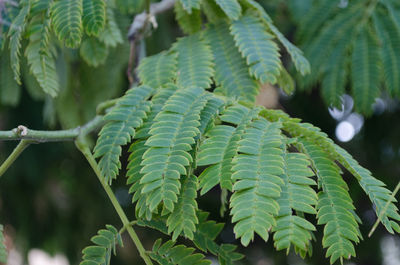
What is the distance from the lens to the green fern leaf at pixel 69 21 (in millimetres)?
1030

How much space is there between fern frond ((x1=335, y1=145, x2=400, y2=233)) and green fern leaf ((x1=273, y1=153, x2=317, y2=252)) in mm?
99

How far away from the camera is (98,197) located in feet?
8.04

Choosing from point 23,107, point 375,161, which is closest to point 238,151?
point 23,107

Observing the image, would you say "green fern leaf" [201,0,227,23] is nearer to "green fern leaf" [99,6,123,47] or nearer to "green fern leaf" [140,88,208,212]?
"green fern leaf" [99,6,123,47]

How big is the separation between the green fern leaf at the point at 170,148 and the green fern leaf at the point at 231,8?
0.29 meters

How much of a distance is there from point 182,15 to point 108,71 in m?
0.40

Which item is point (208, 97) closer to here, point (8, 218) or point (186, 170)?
point (186, 170)

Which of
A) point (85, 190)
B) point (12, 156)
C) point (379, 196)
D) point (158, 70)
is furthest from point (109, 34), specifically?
point (85, 190)

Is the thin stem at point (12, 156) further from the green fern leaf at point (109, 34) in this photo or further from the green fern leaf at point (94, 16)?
the green fern leaf at point (109, 34)

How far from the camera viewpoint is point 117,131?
0.91 metres

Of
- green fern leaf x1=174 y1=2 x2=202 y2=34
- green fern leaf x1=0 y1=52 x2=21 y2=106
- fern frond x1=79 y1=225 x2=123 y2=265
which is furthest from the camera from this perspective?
green fern leaf x1=0 y1=52 x2=21 y2=106

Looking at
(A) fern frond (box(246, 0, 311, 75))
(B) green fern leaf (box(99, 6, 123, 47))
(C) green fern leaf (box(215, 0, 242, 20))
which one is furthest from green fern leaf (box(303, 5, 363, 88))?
(B) green fern leaf (box(99, 6, 123, 47))

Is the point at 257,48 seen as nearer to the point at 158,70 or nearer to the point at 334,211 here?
the point at 158,70

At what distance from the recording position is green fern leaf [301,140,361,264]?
70 cm
